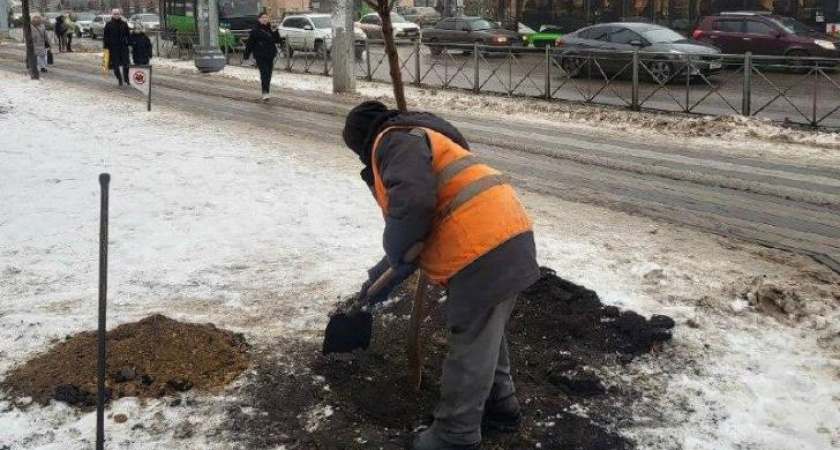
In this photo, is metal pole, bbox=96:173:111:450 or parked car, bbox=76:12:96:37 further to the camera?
parked car, bbox=76:12:96:37

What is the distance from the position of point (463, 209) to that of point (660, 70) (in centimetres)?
1222

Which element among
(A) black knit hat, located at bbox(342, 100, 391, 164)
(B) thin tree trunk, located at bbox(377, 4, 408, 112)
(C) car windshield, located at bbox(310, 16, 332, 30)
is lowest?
(A) black knit hat, located at bbox(342, 100, 391, 164)

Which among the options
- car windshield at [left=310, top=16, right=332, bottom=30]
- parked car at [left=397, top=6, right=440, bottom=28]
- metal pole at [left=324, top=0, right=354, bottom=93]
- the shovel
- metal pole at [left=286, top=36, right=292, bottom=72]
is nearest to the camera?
the shovel

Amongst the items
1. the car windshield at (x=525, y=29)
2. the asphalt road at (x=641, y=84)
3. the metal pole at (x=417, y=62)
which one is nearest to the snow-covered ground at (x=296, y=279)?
the asphalt road at (x=641, y=84)

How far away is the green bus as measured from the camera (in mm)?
29945

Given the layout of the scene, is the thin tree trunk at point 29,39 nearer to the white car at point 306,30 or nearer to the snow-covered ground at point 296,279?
the white car at point 306,30

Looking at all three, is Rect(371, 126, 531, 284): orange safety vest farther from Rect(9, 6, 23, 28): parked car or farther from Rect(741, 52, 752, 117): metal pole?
Rect(9, 6, 23, 28): parked car

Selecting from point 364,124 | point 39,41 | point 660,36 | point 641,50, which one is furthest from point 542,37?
point 364,124

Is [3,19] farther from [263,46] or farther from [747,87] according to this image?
[747,87]

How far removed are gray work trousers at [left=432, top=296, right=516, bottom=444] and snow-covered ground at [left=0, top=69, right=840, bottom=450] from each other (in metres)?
0.73

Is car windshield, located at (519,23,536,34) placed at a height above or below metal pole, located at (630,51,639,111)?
above

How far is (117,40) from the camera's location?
58.4 ft

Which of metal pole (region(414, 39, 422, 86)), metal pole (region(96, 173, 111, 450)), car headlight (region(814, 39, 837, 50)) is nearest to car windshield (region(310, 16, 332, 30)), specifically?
metal pole (region(414, 39, 422, 86))

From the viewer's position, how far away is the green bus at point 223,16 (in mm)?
29945
